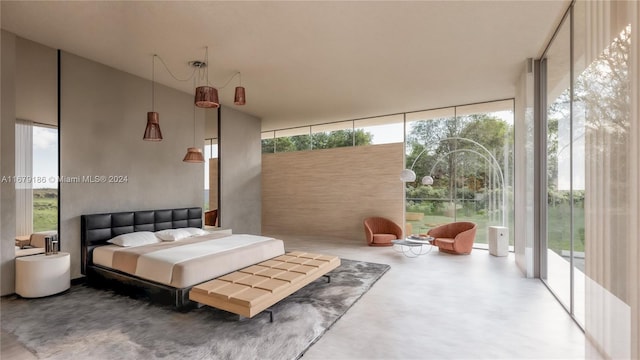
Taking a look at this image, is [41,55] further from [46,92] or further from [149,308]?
[149,308]

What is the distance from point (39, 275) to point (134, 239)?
1.06 meters

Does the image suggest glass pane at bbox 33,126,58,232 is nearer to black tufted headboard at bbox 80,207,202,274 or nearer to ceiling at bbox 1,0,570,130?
black tufted headboard at bbox 80,207,202,274

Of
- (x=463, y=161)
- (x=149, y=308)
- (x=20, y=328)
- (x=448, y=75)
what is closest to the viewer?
(x=20, y=328)

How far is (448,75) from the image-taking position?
5.06 metres

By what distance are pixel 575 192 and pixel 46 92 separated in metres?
6.60

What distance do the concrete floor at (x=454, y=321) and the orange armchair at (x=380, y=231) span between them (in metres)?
2.02

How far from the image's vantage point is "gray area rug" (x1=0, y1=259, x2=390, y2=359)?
8.16 feet

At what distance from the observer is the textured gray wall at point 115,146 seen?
4262 millimetres

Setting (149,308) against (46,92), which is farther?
(46,92)

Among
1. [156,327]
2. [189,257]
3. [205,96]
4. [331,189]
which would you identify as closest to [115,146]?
[205,96]

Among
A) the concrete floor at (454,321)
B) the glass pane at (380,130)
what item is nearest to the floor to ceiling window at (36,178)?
the concrete floor at (454,321)

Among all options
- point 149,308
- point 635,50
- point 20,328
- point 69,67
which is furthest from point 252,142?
point 635,50

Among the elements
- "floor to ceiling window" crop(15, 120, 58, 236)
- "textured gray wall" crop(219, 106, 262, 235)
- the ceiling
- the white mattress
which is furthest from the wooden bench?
"textured gray wall" crop(219, 106, 262, 235)

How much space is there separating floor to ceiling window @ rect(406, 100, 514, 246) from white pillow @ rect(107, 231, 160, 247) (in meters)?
5.57
